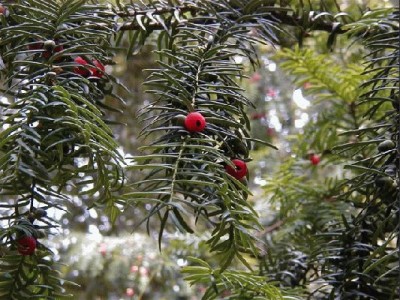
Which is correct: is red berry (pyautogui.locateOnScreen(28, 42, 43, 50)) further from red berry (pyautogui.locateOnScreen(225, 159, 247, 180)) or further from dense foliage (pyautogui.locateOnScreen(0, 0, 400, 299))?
red berry (pyautogui.locateOnScreen(225, 159, 247, 180))

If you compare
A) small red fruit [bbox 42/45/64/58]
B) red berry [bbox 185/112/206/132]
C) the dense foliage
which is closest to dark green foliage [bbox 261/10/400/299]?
the dense foliage

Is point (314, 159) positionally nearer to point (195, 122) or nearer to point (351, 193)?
point (351, 193)

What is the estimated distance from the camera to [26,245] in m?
0.39

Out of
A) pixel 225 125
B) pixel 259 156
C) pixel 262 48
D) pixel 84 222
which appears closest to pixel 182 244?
pixel 259 156

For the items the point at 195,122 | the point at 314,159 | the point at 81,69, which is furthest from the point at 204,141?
the point at 314,159

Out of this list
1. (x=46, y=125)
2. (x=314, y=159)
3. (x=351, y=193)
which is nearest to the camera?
(x=46, y=125)

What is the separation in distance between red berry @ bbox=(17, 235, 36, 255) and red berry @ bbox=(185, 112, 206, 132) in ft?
0.41

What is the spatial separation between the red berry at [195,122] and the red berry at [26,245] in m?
0.12

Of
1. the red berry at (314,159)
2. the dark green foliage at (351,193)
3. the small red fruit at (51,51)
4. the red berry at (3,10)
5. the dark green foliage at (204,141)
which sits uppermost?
the red berry at (3,10)

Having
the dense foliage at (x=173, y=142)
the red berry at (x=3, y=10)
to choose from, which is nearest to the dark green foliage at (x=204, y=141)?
the dense foliage at (x=173, y=142)

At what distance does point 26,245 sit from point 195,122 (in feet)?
0.44

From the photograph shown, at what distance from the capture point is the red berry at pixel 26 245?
1.27 feet

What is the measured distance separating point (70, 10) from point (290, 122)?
1.21 meters

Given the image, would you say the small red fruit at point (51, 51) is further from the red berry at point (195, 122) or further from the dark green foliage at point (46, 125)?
the red berry at point (195, 122)
